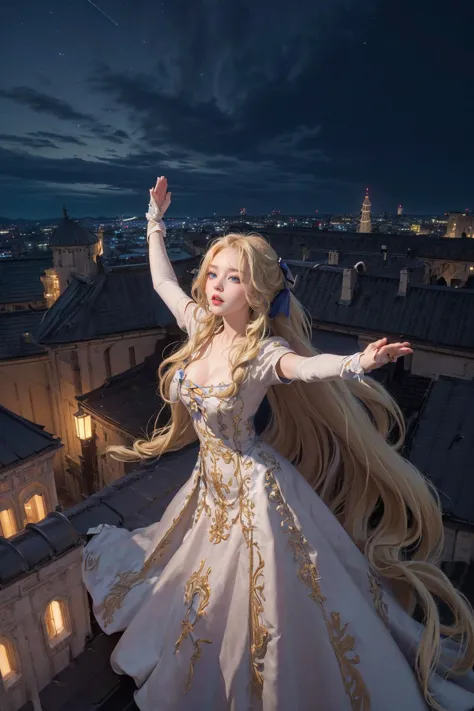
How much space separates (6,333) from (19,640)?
20156 mm

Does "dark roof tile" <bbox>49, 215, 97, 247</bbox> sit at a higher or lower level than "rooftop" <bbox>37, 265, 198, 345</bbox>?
higher

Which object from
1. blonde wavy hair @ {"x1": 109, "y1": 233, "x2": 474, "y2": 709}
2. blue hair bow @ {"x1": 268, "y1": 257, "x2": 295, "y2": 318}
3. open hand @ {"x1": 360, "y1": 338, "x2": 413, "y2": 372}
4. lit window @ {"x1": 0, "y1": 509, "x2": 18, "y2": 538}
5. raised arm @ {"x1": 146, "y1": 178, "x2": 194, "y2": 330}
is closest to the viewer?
open hand @ {"x1": 360, "y1": 338, "x2": 413, "y2": 372}

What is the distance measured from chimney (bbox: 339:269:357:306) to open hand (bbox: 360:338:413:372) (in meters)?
23.0

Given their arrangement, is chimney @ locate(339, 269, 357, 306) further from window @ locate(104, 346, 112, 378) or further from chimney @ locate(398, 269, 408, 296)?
window @ locate(104, 346, 112, 378)

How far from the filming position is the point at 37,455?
38.5 ft

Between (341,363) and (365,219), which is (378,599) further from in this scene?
(365,219)

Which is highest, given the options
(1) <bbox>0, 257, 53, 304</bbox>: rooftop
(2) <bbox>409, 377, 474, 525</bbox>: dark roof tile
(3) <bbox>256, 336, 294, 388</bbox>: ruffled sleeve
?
(3) <bbox>256, 336, 294, 388</bbox>: ruffled sleeve

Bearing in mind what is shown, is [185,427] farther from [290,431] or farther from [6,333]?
[6,333]

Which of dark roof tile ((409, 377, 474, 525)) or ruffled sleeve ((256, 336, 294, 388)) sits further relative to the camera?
dark roof tile ((409, 377, 474, 525))

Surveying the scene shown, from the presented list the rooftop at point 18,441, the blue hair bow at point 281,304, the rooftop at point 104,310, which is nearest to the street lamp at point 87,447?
the rooftop at point 18,441

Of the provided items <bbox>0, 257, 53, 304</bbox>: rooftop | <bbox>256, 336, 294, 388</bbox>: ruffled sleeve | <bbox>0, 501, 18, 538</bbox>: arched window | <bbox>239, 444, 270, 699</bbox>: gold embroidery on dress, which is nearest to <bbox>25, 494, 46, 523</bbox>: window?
<bbox>0, 501, 18, 538</bbox>: arched window

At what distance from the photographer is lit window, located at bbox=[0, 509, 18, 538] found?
37.0ft

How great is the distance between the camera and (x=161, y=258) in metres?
5.97

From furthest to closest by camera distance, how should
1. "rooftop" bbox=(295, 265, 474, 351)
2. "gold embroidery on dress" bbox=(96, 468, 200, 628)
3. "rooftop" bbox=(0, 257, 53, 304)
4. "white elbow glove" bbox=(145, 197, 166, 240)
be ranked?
"rooftop" bbox=(0, 257, 53, 304), "rooftop" bbox=(295, 265, 474, 351), "white elbow glove" bbox=(145, 197, 166, 240), "gold embroidery on dress" bbox=(96, 468, 200, 628)
